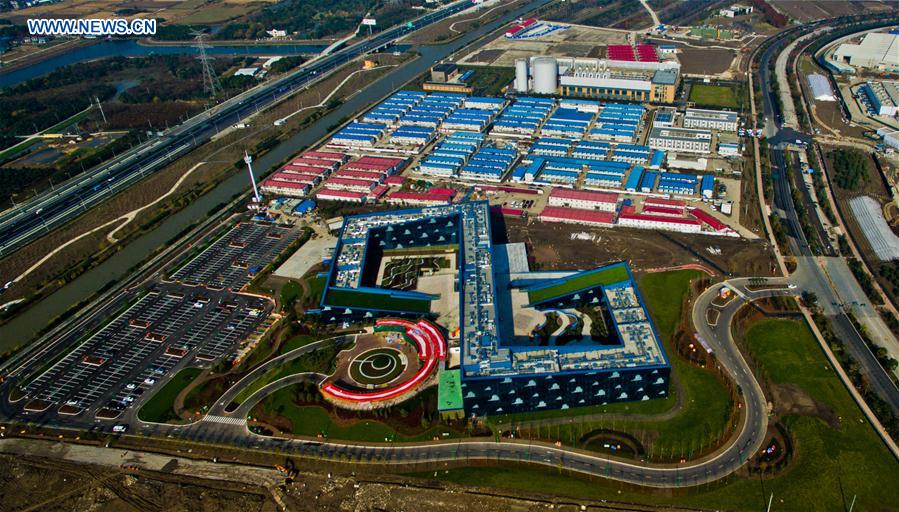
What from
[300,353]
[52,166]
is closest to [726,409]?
[300,353]

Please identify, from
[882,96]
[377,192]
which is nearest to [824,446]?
[377,192]

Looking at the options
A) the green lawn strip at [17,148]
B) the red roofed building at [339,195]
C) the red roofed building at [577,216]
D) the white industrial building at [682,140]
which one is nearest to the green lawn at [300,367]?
the red roofed building at [339,195]

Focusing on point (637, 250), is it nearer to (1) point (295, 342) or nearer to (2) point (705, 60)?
(1) point (295, 342)

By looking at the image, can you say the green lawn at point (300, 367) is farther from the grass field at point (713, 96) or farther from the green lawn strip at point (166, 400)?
the grass field at point (713, 96)

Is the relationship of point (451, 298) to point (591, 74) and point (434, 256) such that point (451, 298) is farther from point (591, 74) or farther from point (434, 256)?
point (591, 74)

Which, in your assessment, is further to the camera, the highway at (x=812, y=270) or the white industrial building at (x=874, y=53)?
the white industrial building at (x=874, y=53)

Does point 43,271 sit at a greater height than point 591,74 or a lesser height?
lesser

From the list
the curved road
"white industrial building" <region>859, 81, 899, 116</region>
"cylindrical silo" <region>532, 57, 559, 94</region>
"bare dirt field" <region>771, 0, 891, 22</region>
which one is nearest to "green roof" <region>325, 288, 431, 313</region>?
the curved road
